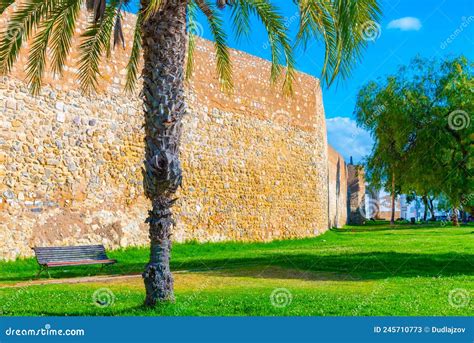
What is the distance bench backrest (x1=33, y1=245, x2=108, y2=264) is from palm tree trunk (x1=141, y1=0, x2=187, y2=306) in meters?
4.42

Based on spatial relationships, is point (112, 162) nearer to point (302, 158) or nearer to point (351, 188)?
point (302, 158)

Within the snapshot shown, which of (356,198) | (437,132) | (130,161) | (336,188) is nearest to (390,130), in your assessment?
(437,132)

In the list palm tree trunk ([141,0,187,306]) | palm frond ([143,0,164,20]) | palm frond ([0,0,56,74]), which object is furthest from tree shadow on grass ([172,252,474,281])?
palm frond ([143,0,164,20])

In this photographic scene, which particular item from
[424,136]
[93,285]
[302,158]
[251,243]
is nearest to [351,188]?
[302,158]

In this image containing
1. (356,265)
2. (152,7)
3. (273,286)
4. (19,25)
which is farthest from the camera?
(356,265)

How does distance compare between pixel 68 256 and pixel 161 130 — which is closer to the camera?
pixel 161 130

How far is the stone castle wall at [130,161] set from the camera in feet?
40.4

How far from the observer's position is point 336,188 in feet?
119

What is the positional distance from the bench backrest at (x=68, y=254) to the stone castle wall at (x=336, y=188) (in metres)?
20.5

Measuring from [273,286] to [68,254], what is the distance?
436 centimetres

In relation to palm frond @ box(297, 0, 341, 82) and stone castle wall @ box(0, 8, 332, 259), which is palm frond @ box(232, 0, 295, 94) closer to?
palm frond @ box(297, 0, 341, 82)

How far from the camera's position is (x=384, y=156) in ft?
52.3

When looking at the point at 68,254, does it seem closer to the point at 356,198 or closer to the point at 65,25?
the point at 65,25

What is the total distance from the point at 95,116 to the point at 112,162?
117cm
